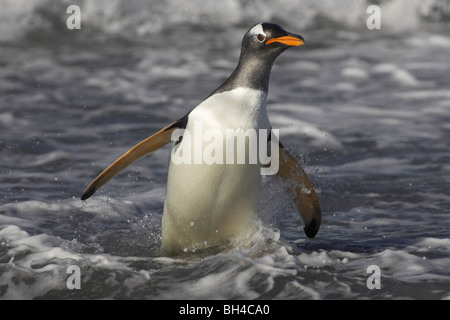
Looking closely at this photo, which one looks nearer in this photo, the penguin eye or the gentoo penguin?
the gentoo penguin

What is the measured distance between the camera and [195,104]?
8016 millimetres

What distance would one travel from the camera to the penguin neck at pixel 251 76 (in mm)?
→ 4055

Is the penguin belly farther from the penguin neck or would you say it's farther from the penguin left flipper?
the penguin neck

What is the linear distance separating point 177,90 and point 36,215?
3912 mm

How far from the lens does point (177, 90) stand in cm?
859

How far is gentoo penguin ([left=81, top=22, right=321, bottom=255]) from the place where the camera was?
3984 millimetres

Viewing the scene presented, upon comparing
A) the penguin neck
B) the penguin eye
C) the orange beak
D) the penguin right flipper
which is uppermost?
the penguin eye

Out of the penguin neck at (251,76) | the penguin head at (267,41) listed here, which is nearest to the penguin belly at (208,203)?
the penguin neck at (251,76)

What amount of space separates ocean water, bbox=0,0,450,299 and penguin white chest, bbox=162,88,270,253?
14 cm

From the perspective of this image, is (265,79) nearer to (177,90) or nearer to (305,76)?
(177,90)

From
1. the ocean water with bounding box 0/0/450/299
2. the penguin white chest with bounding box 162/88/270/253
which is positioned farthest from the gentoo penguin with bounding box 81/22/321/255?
the ocean water with bounding box 0/0/450/299

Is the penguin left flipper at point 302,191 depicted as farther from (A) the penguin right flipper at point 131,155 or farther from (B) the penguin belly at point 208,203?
(A) the penguin right flipper at point 131,155

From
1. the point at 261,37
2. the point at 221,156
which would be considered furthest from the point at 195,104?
the point at 221,156
